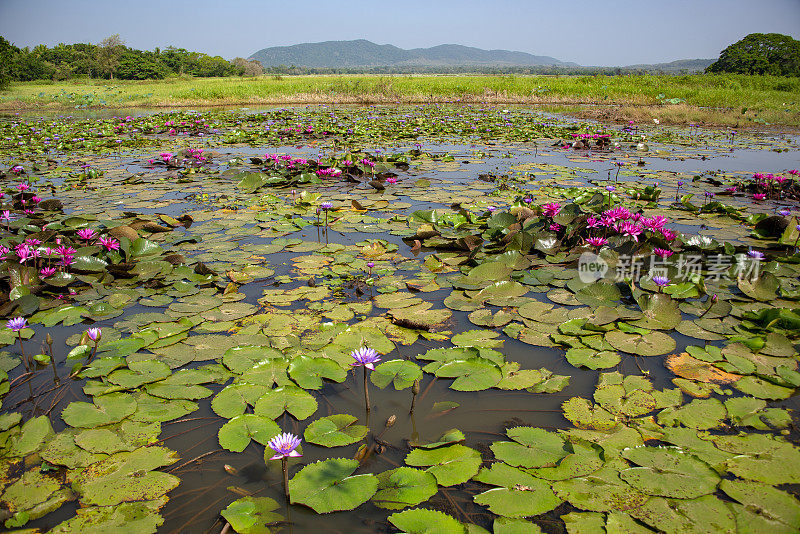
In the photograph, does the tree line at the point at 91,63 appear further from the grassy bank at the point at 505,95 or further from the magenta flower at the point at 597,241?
the magenta flower at the point at 597,241

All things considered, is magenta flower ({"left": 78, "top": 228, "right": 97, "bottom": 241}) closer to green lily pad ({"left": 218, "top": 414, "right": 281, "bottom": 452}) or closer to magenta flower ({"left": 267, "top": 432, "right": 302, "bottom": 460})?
green lily pad ({"left": 218, "top": 414, "right": 281, "bottom": 452})

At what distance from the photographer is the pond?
4.75 ft

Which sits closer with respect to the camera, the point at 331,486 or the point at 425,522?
the point at 425,522

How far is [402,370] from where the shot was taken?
2131 millimetres

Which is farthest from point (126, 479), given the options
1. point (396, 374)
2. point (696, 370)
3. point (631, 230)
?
point (631, 230)

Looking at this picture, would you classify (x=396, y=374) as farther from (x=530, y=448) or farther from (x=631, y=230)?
(x=631, y=230)

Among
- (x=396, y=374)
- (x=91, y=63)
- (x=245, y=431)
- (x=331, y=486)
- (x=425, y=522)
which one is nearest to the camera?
(x=425, y=522)

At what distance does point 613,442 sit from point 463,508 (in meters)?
0.68

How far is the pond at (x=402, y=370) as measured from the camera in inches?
56.9

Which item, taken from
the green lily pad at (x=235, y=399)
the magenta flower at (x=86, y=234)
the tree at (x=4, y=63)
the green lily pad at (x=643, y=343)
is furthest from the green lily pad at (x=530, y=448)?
the tree at (x=4, y=63)

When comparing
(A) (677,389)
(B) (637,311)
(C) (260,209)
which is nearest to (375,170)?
(C) (260,209)

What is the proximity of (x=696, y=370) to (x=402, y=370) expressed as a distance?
1.48m

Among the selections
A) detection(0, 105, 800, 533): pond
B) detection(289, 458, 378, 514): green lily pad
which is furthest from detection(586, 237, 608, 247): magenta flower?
detection(289, 458, 378, 514): green lily pad

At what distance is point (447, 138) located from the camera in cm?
1075
